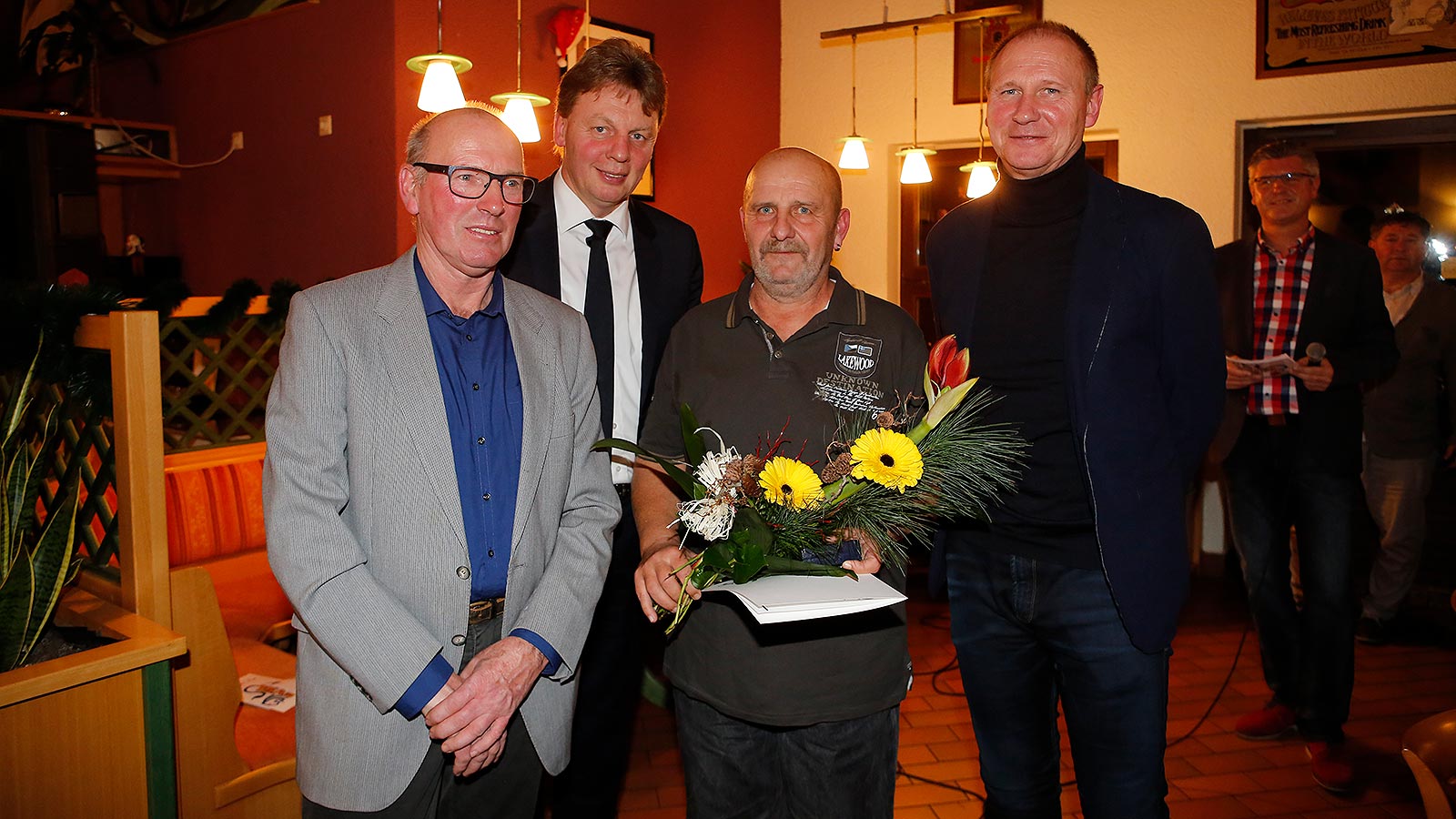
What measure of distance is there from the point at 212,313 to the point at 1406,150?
5537 millimetres

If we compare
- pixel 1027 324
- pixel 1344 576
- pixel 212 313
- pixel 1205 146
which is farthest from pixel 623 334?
pixel 1205 146

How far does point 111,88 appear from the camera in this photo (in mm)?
7742

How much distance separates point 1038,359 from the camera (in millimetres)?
1894

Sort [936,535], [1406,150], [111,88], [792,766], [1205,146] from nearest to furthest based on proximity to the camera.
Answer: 1. [792,766]
2. [936,535]
3. [1406,150]
4. [1205,146]
5. [111,88]

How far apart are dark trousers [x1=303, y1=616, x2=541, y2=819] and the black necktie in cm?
74

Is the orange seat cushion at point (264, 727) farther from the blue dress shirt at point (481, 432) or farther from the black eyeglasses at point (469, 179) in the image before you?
the black eyeglasses at point (469, 179)

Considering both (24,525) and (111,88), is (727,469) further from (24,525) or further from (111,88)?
(111,88)

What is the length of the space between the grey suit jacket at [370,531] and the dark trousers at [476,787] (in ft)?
0.11

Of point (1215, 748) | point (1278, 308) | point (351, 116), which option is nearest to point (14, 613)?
point (1215, 748)

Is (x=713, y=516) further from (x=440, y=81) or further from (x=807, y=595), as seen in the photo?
(x=440, y=81)

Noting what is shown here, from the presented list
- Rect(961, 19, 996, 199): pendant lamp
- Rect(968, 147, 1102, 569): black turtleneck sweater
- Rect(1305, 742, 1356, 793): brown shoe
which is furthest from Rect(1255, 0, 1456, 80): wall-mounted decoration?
Rect(968, 147, 1102, 569): black turtleneck sweater

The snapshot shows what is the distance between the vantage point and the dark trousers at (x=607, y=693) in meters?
2.42

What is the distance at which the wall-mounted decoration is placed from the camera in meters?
4.77

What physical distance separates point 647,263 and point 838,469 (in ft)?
3.30
